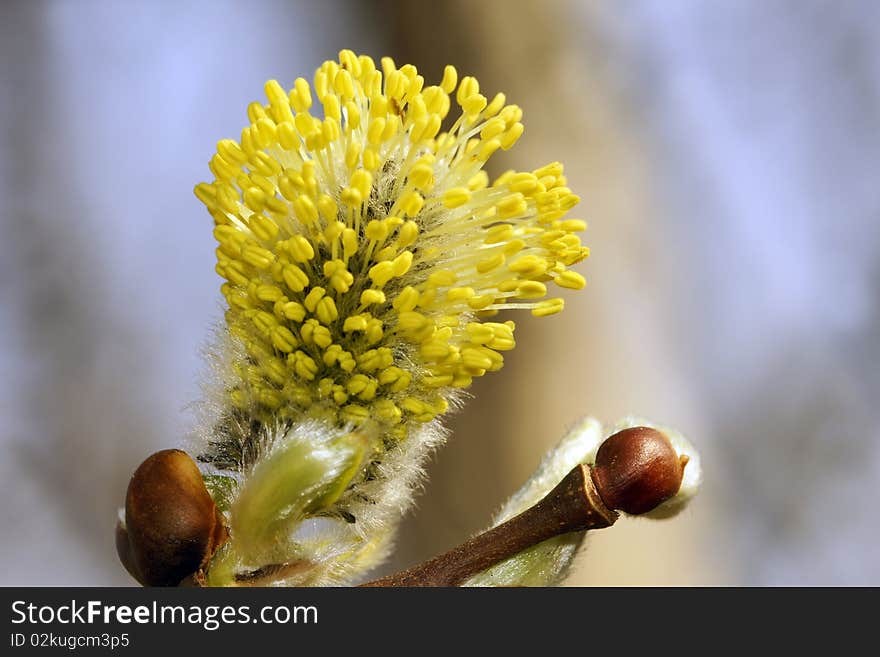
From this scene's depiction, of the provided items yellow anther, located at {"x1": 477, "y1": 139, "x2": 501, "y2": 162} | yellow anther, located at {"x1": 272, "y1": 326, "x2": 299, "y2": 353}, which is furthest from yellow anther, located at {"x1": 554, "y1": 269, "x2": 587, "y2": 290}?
yellow anther, located at {"x1": 272, "y1": 326, "x2": 299, "y2": 353}

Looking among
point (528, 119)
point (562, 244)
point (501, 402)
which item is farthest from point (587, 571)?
point (562, 244)

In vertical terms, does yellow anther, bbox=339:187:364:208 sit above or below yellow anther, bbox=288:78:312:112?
below

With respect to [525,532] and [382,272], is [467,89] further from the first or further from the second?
[525,532]

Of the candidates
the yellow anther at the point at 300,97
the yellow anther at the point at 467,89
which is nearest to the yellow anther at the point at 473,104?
the yellow anther at the point at 467,89

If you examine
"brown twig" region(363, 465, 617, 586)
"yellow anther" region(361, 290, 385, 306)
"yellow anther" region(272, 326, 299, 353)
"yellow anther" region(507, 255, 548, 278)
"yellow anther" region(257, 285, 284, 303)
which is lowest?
"brown twig" region(363, 465, 617, 586)

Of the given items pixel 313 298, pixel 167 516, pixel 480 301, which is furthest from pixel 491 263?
pixel 167 516

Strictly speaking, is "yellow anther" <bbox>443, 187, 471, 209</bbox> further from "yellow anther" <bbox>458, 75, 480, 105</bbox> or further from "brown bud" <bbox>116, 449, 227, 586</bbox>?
"brown bud" <bbox>116, 449, 227, 586</bbox>

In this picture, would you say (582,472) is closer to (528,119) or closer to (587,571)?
(587,571)
